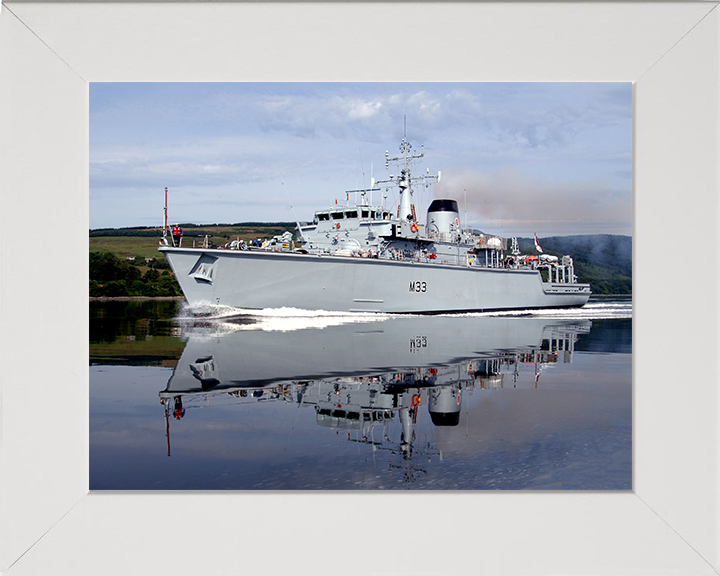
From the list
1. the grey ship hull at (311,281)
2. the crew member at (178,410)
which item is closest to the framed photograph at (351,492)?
the crew member at (178,410)

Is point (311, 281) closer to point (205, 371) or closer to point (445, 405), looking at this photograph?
point (205, 371)

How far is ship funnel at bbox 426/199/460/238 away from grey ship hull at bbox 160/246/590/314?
3.00 meters

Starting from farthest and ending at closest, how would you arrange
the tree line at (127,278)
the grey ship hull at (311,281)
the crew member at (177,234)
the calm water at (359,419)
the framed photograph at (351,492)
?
the tree line at (127,278)
the grey ship hull at (311,281)
the crew member at (177,234)
the calm water at (359,419)
the framed photograph at (351,492)

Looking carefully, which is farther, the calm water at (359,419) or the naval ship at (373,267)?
the naval ship at (373,267)

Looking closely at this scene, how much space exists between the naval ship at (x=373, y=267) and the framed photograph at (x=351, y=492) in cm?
1342

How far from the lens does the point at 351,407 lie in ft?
17.0

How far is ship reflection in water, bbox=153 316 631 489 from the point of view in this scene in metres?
3.58

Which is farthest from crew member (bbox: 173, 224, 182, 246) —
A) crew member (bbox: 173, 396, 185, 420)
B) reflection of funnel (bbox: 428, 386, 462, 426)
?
reflection of funnel (bbox: 428, 386, 462, 426)

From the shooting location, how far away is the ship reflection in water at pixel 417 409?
11.8ft

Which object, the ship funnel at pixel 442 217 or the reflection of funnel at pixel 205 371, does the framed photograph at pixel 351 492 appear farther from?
the ship funnel at pixel 442 217

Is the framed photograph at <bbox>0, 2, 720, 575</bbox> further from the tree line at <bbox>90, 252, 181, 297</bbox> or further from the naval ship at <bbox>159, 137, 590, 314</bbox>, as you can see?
the tree line at <bbox>90, 252, 181, 297</bbox>

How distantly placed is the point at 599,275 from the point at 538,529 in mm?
75062
